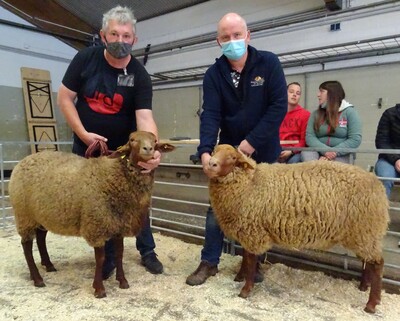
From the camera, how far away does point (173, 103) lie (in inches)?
293

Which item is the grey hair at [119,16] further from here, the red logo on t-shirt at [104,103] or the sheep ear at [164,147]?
the sheep ear at [164,147]

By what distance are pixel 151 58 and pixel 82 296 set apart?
6.53 metres

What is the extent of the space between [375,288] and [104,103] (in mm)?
2012

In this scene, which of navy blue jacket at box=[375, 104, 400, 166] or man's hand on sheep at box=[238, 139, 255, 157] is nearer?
man's hand on sheep at box=[238, 139, 255, 157]

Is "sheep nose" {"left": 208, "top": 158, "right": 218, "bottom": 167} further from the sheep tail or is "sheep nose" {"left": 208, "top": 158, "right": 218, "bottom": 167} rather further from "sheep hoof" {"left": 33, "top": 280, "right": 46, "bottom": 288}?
"sheep hoof" {"left": 33, "top": 280, "right": 46, "bottom": 288}

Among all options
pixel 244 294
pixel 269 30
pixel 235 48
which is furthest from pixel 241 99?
pixel 269 30

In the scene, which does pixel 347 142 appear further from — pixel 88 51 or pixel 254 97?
pixel 88 51

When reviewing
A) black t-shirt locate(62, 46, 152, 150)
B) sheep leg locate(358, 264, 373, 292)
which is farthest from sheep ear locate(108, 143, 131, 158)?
sheep leg locate(358, 264, 373, 292)

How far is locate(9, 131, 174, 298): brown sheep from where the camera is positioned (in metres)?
2.08

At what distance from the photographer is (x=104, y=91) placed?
229 cm

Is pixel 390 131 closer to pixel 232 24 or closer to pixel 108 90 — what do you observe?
pixel 232 24

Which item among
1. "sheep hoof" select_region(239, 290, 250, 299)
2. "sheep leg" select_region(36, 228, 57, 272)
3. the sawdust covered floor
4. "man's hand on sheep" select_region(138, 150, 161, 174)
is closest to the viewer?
the sawdust covered floor

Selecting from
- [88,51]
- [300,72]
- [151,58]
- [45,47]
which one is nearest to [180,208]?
[88,51]

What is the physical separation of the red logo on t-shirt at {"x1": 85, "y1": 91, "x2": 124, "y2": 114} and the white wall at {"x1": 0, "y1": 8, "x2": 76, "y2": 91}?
6400 millimetres
